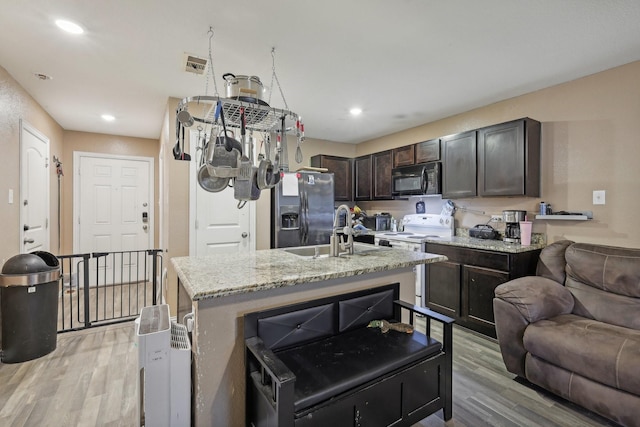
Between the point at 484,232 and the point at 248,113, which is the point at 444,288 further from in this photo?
the point at 248,113

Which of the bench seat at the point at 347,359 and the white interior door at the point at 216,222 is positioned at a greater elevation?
the white interior door at the point at 216,222

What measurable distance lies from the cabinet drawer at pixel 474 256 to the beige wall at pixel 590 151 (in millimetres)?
727

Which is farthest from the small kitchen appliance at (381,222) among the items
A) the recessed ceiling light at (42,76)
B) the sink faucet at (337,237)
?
the recessed ceiling light at (42,76)

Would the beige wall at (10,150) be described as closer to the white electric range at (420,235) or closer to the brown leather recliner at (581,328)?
the white electric range at (420,235)

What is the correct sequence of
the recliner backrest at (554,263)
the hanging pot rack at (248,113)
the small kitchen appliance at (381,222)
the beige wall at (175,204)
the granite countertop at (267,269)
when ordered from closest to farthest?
the granite countertop at (267,269), the hanging pot rack at (248,113), the recliner backrest at (554,263), the beige wall at (175,204), the small kitchen appliance at (381,222)

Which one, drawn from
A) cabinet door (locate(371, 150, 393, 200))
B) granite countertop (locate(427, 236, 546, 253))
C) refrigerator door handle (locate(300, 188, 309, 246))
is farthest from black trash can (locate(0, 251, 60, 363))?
cabinet door (locate(371, 150, 393, 200))

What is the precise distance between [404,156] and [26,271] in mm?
4327

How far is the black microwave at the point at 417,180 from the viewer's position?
12.9 ft

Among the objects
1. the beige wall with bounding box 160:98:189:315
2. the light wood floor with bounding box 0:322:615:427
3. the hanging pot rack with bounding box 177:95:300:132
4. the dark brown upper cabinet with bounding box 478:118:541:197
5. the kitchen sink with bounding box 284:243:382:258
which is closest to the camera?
the hanging pot rack with bounding box 177:95:300:132

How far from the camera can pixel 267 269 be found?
174 centimetres

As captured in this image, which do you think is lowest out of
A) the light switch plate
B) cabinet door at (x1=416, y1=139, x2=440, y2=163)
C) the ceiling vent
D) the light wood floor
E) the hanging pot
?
the light wood floor

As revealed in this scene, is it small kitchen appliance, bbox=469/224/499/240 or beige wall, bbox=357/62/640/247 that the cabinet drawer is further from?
beige wall, bbox=357/62/640/247

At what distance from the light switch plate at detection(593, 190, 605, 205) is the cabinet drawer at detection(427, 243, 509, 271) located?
0.95m

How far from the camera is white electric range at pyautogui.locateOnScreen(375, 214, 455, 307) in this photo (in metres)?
3.64
